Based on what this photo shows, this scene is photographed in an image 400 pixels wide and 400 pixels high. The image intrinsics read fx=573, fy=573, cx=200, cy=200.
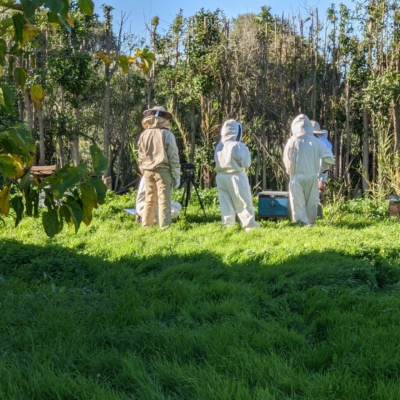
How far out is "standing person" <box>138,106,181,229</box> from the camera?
922 centimetres

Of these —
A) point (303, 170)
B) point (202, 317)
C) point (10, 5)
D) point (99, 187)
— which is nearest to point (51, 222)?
point (99, 187)

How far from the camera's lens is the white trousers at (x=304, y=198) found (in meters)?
9.62

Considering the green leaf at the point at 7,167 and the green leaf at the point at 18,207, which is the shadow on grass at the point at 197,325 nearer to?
the green leaf at the point at 18,207

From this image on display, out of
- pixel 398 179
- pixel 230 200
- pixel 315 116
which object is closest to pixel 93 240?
pixel 230 200

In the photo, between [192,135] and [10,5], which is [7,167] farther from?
[192,135]

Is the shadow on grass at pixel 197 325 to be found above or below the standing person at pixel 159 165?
below

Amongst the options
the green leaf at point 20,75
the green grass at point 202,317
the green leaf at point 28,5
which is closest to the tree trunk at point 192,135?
the green grass at point 202,317

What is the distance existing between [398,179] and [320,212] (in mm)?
1506

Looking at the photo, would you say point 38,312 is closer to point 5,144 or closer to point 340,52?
point 5,144

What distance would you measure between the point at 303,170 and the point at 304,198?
48cm

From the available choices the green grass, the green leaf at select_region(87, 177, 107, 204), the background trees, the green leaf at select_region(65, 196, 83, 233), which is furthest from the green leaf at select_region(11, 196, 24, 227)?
the background trees

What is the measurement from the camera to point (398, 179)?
10.3 metres

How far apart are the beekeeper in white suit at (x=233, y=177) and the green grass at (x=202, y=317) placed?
1.29 meters

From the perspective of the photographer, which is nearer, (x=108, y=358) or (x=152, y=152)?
(x=108, y=358)
